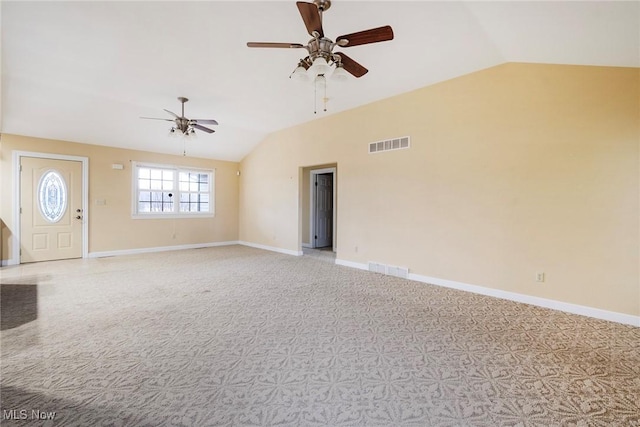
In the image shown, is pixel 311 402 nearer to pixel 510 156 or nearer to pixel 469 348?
pixel 469 348

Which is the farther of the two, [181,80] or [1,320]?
[181,80]

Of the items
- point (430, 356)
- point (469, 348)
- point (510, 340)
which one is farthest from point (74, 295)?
point (510, 340)

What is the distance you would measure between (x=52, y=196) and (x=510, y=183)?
864 centimetres

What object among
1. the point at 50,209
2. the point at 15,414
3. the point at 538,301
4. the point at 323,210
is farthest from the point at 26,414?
the point at 323,210

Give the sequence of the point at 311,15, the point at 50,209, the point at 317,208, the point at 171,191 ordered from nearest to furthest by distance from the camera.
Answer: the point at 311,15 < the point at 50,209 < the point at 171,191 < the point at 317,208

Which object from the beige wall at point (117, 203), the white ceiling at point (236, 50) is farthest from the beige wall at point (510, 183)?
the beige wall at point (117, 203)

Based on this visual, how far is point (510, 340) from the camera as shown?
8.49ft

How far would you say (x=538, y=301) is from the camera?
345 centimetres

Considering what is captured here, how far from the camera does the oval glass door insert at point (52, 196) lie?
19.0 feet

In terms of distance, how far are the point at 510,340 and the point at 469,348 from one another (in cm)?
50

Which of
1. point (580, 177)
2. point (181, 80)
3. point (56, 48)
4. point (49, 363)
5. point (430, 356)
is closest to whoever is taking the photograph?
point (49, 363)

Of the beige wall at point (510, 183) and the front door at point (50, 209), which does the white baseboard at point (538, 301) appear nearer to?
the beige wall at point (510, 183)

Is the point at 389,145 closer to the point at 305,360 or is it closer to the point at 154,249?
the point at 305,360

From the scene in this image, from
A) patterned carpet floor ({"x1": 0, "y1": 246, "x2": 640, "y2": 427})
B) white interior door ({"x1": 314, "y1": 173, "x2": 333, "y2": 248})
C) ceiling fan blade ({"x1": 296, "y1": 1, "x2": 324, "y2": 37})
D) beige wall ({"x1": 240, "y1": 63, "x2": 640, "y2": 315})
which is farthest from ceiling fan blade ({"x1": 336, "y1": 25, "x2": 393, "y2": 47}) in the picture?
white interior door ({"x1": 314, "y1": 173, "x2": 333, "y2": 248})
